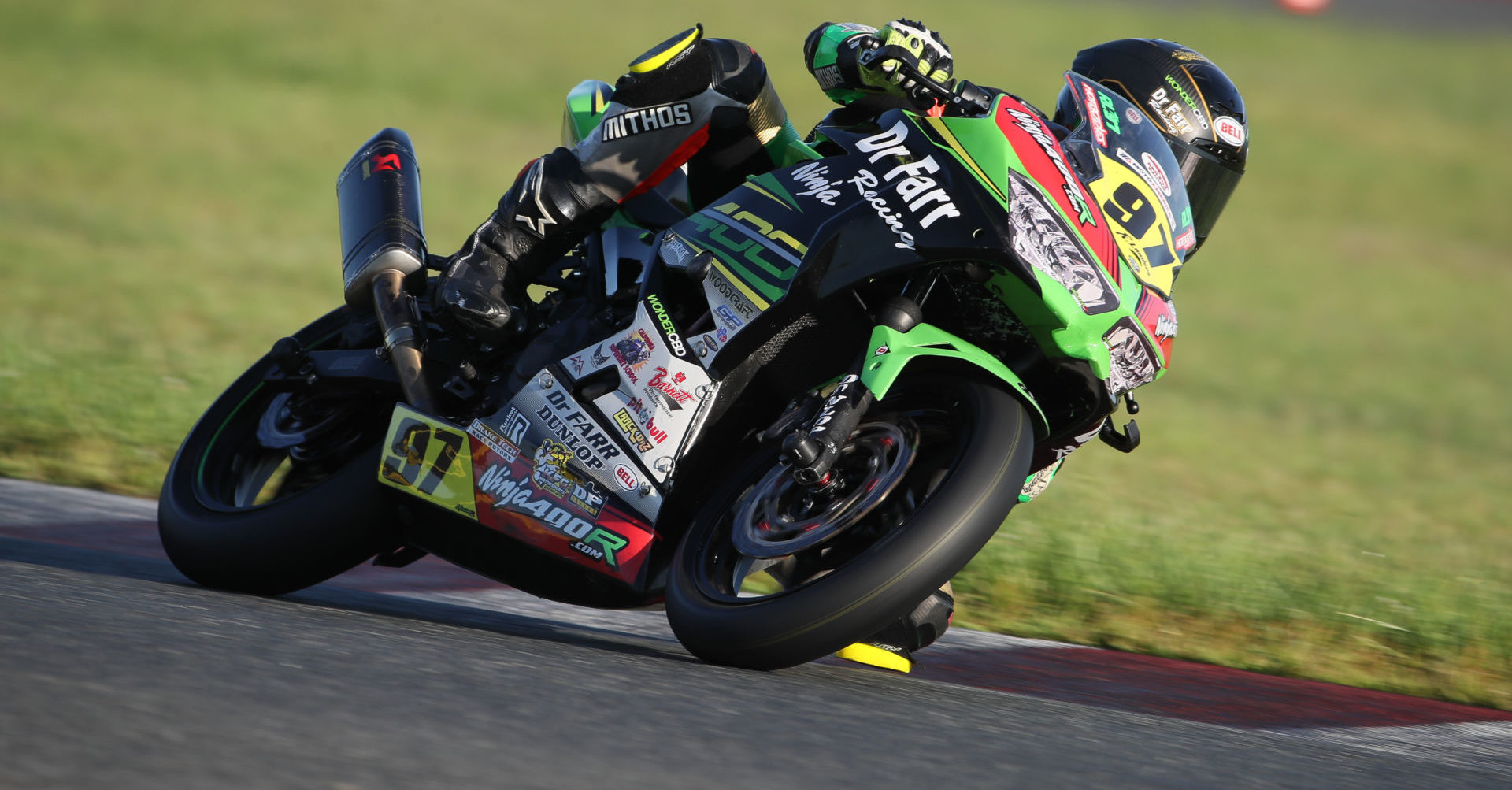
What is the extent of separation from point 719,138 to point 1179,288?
15581 millimetres

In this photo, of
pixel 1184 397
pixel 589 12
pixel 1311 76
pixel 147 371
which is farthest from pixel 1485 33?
pixel 147 371

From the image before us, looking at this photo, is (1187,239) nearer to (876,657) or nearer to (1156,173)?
(1156,173)

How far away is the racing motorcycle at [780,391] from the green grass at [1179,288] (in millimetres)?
1599

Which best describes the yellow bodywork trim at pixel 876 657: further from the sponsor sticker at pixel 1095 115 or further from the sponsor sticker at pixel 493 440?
the sponsor sticker at pixel 1095 115

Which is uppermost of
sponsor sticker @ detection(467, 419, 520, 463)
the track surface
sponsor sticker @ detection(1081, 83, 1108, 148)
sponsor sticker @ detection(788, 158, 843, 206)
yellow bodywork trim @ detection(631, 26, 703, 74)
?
yellow bodywork trim @ detection(631, 26, 703, 74)

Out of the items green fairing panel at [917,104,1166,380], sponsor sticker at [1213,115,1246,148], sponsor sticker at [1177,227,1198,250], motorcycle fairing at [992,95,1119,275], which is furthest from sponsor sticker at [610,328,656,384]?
sponsor sticker at [1213,115,1246,148]

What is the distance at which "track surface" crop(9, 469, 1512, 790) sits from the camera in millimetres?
2119

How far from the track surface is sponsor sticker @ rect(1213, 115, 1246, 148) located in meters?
1.35

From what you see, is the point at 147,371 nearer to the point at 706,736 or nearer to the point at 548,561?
the point at 548,561

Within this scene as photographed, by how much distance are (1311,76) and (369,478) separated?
109ft

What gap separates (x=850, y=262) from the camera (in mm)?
3139

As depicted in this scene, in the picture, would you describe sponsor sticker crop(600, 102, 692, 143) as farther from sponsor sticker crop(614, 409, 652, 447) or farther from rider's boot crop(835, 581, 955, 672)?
rider's boot crop(835, 581, 955, 672)

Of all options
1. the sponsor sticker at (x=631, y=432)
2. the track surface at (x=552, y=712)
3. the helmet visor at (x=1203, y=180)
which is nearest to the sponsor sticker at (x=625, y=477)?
the sponsor sticker at (x=631, y=432)

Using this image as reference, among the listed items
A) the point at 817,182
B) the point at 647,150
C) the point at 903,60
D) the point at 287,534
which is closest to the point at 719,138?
the point at 647,150
